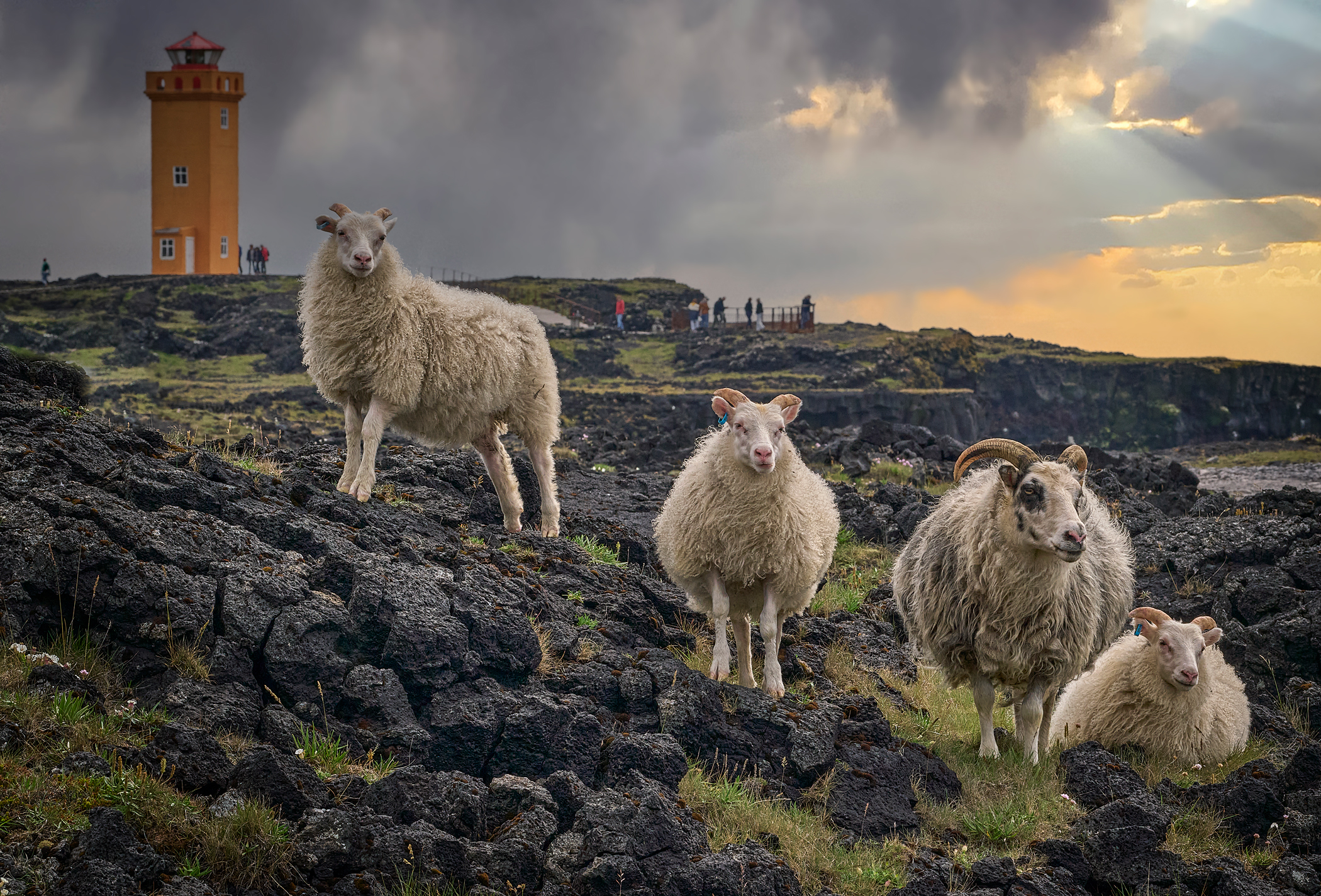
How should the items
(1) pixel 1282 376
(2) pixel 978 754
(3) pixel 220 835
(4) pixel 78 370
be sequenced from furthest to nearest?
(1) pixel 1282 376 < (4) pixel 78 370 < (2) pixel 978 754 < (3) pixel 220 835

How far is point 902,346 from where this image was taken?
6019 centimetres

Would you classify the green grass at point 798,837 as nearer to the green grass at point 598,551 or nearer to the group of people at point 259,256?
the green grass at point 598,551

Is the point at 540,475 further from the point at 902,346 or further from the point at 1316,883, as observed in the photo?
the point at 902,346

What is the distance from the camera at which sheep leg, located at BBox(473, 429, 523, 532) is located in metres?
12.4

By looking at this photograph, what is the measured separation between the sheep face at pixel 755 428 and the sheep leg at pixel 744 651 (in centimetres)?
144

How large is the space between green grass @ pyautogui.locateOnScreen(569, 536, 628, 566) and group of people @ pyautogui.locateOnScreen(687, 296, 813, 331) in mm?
53121

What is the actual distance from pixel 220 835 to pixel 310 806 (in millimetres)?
516

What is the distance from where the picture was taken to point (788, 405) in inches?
384

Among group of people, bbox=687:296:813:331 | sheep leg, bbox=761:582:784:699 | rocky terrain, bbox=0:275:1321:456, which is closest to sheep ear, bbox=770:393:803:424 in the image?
sheep leg, bbox=761:582:784:699

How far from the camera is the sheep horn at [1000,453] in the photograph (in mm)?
8742

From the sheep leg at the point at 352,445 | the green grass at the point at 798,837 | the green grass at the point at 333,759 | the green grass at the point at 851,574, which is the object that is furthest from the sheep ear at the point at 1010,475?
the sheep leg at the point at 352,445

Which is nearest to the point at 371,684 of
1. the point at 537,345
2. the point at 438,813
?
the point at 438,813

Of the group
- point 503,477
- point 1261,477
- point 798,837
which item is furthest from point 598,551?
point 1261,477

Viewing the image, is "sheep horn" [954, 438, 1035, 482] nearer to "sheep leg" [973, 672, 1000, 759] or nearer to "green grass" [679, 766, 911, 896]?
"sheep leg" [973, 672, 1000, 759]
